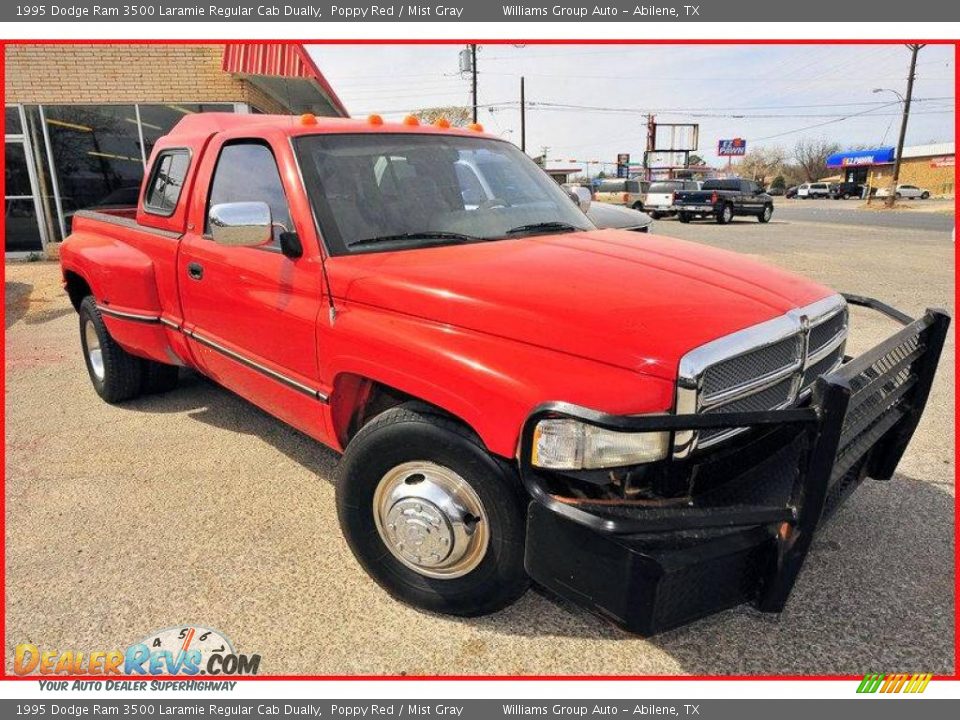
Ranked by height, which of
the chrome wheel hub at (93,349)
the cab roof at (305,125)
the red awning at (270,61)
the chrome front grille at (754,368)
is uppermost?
the red awning at (270,61)

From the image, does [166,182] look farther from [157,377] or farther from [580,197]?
[580,197]

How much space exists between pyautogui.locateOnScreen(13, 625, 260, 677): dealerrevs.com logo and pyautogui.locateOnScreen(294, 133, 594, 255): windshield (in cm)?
164

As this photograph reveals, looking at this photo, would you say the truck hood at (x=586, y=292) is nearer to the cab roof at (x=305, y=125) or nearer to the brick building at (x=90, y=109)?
the cab roof at (x=305, y=125)

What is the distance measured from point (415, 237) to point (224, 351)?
138 centimetres

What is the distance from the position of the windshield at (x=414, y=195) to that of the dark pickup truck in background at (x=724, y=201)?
23.9 m

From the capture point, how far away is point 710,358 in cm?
198

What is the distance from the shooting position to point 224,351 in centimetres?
A: 351

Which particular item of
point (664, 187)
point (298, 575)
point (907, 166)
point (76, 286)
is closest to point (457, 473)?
point (298, 575)

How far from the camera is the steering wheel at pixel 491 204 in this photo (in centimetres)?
319

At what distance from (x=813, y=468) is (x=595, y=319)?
81cm

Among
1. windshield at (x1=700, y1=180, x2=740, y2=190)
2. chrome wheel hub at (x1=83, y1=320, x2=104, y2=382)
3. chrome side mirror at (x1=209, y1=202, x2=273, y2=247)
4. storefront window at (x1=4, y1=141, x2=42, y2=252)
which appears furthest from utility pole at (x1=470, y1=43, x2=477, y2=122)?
chrome side mirror at (x1=209, y1=202, x2=273, y2=247)

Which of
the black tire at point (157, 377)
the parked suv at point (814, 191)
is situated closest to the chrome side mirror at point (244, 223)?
the black tire at point (157, 377)

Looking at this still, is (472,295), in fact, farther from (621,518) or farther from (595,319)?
(621,518)

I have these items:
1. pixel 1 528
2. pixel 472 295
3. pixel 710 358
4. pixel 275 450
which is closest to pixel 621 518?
pixel 710 358
